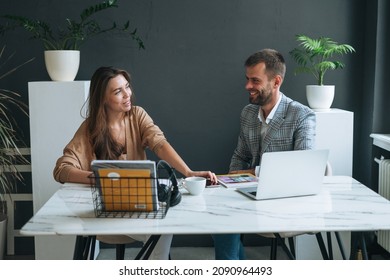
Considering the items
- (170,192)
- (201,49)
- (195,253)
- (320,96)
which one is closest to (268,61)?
(320,96)

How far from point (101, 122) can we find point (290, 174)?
3.42ft

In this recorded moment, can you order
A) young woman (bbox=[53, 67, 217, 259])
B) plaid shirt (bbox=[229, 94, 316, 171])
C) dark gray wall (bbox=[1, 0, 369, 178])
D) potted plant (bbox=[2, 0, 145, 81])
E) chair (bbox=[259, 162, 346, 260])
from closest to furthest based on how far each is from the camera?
chair (bbox=[259, 162, 346, 260]), young woman (bbox=[53, 67, 217, 259]), plaid shirt (bbox=[229, 94, 316, 171]), potted plant (bbox=[2, 0, 145, 81]), dark gray wall (bbox=[1, 0, 369, 178])

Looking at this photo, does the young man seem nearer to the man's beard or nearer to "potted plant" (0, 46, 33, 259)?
the man's beard

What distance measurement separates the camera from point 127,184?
1966 mm

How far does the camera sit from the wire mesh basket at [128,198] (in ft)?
6.44

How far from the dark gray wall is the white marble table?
4.81 ft

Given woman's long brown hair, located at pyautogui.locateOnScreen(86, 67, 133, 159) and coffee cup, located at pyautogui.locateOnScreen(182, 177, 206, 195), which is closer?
coffee cup, located at pyautogui.locateOnScreen(182, 177, 206, 195)

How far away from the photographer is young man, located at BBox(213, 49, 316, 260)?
2908 mm

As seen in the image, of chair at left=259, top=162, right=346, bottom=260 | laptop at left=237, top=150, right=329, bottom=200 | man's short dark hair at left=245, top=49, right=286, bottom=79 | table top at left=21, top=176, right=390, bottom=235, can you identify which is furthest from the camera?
man's short dark hair at left=245, top=49, right=286, bottom=79

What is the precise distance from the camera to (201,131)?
3.73 m

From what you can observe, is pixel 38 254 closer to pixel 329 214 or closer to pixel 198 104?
pixel 198 104

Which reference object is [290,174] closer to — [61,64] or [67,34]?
[61,64]

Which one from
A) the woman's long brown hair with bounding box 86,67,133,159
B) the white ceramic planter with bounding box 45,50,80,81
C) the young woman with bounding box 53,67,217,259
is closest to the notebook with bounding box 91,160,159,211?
the young woman with bounding box 53,67,217,259

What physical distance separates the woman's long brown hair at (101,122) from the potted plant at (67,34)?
0.61 m
